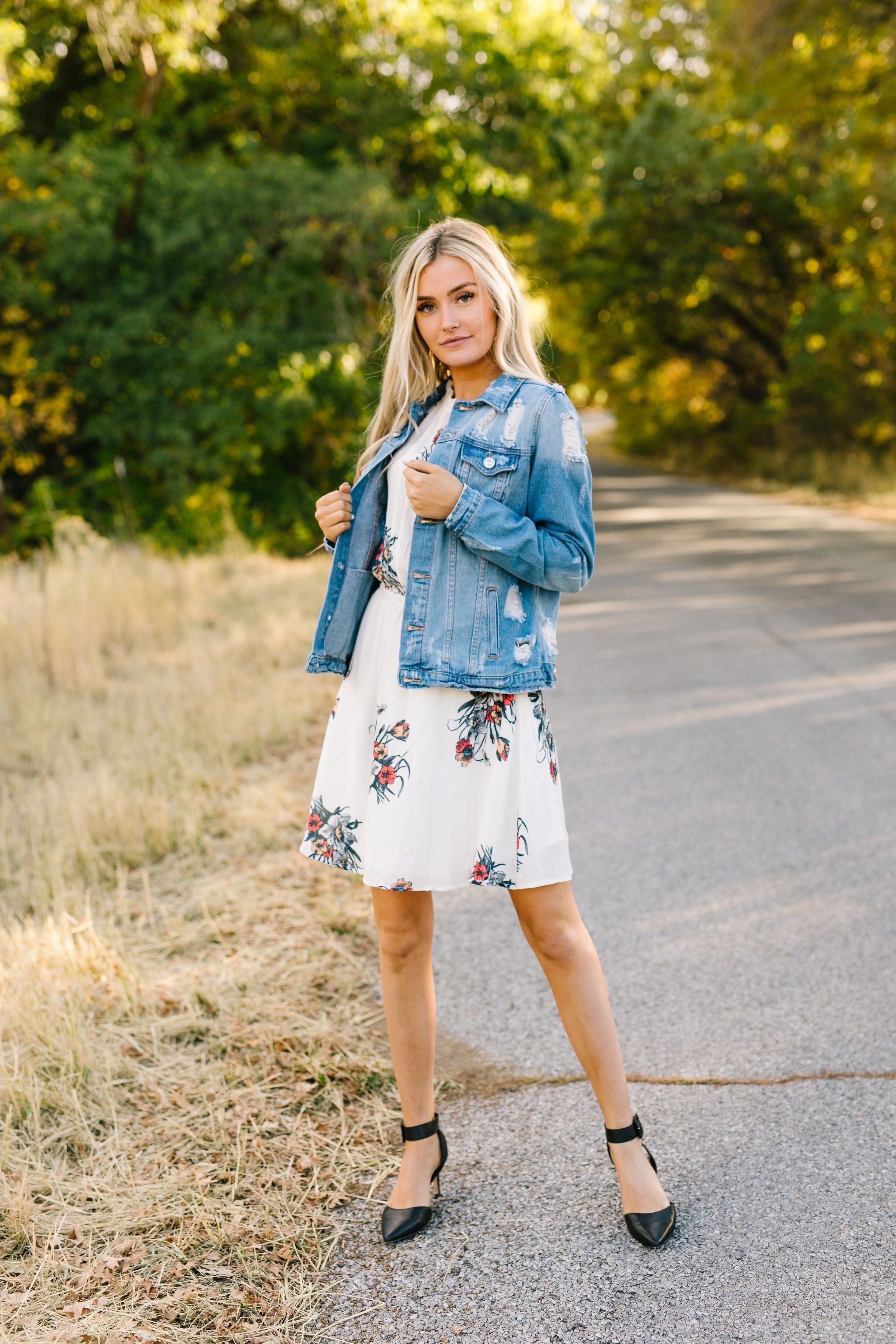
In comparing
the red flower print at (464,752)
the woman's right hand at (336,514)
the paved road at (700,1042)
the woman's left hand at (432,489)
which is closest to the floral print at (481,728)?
the red flower print at (464,752)

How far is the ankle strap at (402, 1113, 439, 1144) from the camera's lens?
7.69 ft

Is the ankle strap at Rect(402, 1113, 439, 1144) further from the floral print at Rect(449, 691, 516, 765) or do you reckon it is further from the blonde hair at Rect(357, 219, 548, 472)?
the blonde hair at Rect(357, 219, 548, 472)

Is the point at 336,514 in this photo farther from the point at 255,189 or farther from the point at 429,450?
the point at 255,189

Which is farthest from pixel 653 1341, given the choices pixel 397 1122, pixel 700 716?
pixel 700 716

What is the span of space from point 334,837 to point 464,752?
14.8 inches

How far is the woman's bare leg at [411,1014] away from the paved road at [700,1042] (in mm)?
106

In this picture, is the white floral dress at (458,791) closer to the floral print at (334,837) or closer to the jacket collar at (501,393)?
the floral print at (334,837)

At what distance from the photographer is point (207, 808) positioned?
448cm

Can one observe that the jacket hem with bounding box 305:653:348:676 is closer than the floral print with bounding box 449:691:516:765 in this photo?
No

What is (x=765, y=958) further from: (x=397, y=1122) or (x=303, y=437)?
(x=303, y=437)

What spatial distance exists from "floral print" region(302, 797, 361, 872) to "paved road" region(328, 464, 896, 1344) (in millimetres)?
765

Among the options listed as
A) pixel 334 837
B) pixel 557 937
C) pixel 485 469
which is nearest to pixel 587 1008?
pixel 557 937

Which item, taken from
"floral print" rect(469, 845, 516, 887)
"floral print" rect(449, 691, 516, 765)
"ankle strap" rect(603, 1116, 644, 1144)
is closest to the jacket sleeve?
"floral print" rect(449, 691, 516, 765)

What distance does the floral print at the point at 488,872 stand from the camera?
2117mm
